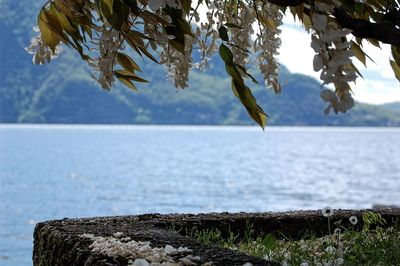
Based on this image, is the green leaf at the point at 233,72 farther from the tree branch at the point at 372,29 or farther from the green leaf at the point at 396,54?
the green leaf at the point at 396,54

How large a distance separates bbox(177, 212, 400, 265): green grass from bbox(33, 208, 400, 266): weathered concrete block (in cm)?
12

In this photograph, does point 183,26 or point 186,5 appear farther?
point 186,5

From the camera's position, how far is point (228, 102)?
4619 inches

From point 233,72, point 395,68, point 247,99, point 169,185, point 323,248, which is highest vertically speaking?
point 395,68

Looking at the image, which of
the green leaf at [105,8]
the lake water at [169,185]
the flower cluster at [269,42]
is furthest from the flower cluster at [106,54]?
the lake water at [169,185]

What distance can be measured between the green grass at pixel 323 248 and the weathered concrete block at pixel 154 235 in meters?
0.12

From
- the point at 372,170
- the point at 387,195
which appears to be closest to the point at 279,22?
the point at 387,195

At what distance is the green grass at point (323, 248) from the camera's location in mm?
4613

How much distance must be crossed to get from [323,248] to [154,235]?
128 centimetres

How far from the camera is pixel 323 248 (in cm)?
521

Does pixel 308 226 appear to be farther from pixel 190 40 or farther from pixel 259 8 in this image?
pixel 190 40

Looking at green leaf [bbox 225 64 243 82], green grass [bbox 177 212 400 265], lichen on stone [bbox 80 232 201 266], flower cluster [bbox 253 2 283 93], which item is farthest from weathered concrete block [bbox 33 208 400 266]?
flower cluster [bbox 253 2 283 93]

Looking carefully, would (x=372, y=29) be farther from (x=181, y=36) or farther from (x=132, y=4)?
(x=132, y=4)

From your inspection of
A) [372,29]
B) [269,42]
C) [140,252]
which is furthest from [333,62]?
[269,42]
